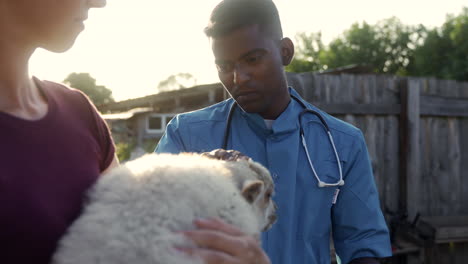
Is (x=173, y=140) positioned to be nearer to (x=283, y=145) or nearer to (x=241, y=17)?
(x=283, y=145)

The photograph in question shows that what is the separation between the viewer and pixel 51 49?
2012mm

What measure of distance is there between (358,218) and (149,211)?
6.59 ft

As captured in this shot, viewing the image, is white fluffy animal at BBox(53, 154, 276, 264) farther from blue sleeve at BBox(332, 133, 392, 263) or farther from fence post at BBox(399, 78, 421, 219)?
fence post at BBox(399, 78, 421, 219)

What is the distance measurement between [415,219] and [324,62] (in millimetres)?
52732

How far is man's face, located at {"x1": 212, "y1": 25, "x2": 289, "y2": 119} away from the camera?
10.9 ft

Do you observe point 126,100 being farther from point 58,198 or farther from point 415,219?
point 58,198

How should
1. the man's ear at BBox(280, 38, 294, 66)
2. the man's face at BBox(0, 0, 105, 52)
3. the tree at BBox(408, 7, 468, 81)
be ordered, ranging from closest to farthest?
1. the man's face at BBox(0, 0, 105, 52)
2. the man's ear at BBox(280, 38, 294, 66)
3. the tree at BBox(408, 7, 468, 81)

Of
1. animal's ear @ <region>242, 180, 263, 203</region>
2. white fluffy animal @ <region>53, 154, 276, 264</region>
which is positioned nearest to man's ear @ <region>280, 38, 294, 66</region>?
animal's ear @ <region>242, 180, 263, 203</region>

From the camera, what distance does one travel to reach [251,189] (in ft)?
7.32

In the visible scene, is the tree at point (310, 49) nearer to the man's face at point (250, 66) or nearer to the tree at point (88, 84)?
the tree at point (88, 84)

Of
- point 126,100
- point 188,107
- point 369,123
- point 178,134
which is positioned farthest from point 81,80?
point 178,134

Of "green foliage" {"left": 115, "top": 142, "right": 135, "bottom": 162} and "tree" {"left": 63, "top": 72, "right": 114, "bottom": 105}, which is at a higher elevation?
"tree" {"left": 63, "top": 72, "right": 114, "bottom": 105}

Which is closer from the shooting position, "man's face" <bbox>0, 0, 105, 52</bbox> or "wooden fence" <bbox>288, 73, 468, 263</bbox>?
"man's face" <bbox>0, 0, 105, 52</bbox>

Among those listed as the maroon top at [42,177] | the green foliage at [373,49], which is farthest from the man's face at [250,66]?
the green foliage at [373,49]
